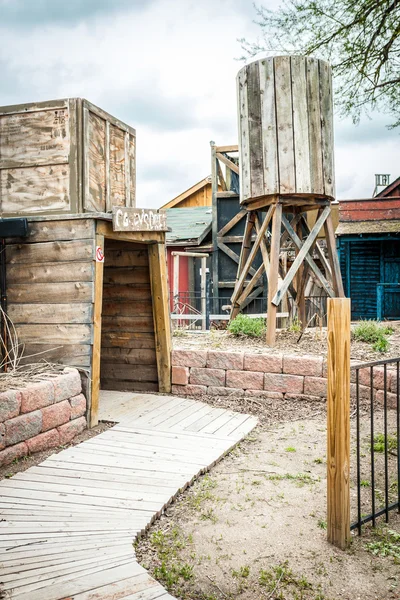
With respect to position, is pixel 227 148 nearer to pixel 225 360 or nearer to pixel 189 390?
pixel 225 360

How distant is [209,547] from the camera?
133 inches

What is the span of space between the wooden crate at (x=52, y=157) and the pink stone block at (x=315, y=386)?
3.45 metres

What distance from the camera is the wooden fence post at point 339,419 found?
332cm

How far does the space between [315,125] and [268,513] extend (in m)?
5.95

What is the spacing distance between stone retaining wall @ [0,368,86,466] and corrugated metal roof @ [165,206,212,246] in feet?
28.6

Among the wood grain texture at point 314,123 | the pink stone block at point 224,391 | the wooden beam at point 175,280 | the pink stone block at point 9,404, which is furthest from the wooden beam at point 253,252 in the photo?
the pink stone block at point 9,404

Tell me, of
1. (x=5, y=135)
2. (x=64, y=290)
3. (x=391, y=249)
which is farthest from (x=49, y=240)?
(x=391, y=249)

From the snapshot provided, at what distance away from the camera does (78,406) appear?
5.75 m

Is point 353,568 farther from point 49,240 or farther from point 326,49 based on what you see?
point 326,49

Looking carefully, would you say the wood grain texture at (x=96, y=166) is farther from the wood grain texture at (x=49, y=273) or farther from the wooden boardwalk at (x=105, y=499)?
the wooden boardwalk at (x=105, y=499)

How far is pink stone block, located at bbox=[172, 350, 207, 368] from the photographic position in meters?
7.42

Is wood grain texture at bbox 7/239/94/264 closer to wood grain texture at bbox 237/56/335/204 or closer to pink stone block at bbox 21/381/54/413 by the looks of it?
pink stone block at bbox 21/381/54/413

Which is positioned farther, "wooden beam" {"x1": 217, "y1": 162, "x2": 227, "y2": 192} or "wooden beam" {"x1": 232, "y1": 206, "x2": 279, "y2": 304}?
"wooden beam" {"x1": 217, "y1": 162, "x2": 227, "y2": 192}

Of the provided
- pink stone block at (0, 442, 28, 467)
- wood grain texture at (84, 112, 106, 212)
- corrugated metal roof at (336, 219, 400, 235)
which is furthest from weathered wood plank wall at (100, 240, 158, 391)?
corrugated metal roof at (336, 219, 400, 235)
